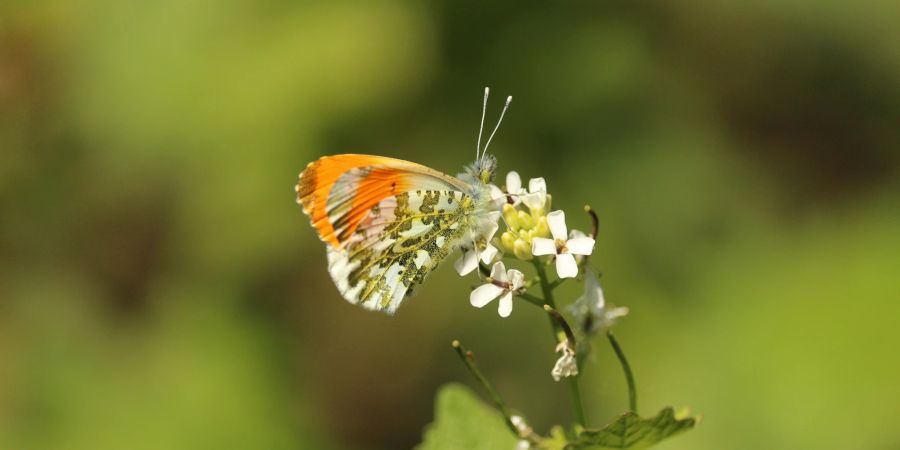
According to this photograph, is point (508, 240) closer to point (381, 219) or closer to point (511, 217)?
point (511, 217)

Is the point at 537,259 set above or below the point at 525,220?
below

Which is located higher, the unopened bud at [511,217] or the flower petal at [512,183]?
the flower petal at [512,183]

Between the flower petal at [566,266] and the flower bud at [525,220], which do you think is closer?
the flower petal at [566,266]

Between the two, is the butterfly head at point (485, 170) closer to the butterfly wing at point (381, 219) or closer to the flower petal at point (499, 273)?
the butterfly wing at point (381, 219)

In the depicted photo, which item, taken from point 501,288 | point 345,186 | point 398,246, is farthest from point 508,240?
point 345,186

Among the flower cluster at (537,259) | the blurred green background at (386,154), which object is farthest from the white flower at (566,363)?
the blurred green background at (386,154)

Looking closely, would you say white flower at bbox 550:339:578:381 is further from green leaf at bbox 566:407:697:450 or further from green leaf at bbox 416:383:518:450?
green leaf at bbox 416:383:518:450

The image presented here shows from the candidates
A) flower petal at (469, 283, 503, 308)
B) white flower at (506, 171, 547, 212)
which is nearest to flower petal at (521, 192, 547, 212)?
white flower at (506, 171, 547, 212)
